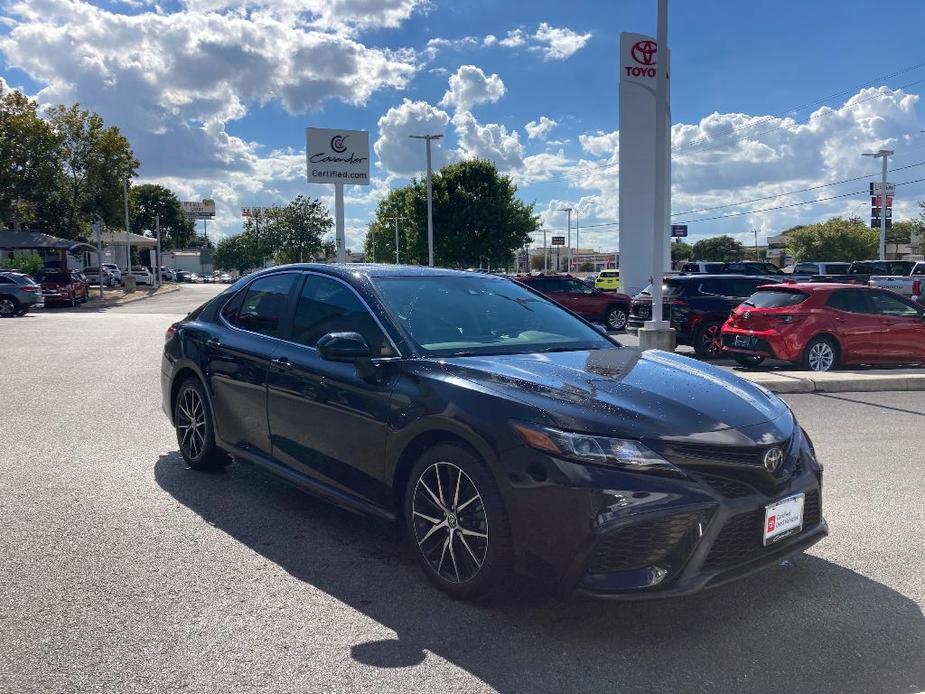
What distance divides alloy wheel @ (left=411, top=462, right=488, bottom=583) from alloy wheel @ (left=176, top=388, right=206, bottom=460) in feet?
8.60

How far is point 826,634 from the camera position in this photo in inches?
134

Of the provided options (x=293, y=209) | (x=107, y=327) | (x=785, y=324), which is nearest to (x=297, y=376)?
(x=785, y=324)

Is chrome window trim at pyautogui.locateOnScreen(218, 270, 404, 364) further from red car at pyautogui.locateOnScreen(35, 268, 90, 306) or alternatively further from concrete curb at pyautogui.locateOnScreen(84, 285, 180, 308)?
concrete curb at pyautogui.locateOnScreen(84, 285, 180, 308)

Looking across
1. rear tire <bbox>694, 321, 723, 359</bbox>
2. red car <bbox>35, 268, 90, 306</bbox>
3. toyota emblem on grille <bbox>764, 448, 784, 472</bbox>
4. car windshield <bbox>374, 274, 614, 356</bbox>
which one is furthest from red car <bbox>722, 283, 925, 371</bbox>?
red car <bbox>35, 268, 90, 306</bbox>

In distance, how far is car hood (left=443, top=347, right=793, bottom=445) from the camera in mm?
3338

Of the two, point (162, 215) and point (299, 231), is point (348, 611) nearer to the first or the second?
point (299, 231)

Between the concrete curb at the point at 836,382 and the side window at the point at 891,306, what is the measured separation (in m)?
1.97

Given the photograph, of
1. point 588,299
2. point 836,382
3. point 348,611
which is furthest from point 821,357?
point 588,299

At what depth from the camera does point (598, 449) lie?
3.24m

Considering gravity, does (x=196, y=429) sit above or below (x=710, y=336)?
above

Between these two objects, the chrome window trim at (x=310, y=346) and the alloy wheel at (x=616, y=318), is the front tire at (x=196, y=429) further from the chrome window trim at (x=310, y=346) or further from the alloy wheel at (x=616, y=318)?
the alloy wheel at (x=616, y=318)

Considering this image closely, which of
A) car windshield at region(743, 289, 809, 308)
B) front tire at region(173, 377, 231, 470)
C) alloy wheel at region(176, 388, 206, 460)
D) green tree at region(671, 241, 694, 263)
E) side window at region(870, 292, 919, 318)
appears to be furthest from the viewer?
green tree at region(671, 241, 694, 263)

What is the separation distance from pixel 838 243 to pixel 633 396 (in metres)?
75.0

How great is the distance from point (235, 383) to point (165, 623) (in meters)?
2.10
